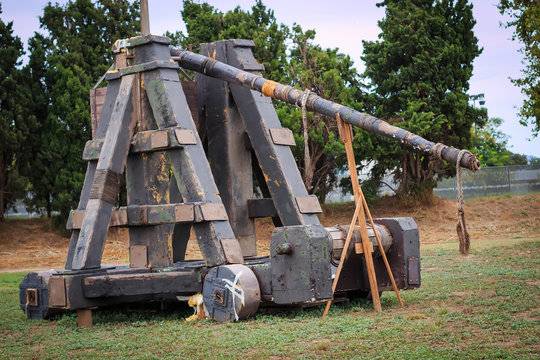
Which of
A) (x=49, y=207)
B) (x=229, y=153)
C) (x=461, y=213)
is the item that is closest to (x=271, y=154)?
(x=229, y=153)

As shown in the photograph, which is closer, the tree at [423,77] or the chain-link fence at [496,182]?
the tree at [423,77]

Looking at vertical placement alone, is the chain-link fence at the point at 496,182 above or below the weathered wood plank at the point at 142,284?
above

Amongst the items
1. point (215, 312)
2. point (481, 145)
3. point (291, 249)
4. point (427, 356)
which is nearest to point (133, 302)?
point (215, 312)

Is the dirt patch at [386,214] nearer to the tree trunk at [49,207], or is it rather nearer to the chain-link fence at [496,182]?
the tree trunk at [49,207]

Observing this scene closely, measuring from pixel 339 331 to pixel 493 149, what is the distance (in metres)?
57.4

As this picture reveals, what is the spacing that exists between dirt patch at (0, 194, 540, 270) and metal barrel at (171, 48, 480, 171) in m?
13.4

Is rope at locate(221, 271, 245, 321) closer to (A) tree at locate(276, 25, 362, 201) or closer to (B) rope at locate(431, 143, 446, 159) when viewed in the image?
(B) rope at locate(431, 143, 446, 159)

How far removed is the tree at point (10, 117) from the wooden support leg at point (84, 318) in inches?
763

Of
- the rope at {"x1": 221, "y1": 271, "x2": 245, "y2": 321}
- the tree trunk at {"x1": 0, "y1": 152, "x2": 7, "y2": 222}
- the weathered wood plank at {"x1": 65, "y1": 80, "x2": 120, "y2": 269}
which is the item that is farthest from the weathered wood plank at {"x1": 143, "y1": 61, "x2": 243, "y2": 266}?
the tree trunk at {"x1": 0, "y1": 152, "x2": 7, "y2": 222}

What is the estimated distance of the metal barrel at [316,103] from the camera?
1077 centimetres

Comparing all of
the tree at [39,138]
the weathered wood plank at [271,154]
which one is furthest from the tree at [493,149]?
the weathered wood plank at [271,154]

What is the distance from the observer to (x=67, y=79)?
32.1 meters

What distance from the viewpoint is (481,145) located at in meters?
64.0

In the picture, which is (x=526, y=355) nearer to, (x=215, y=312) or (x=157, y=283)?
(x=215, y=312)
